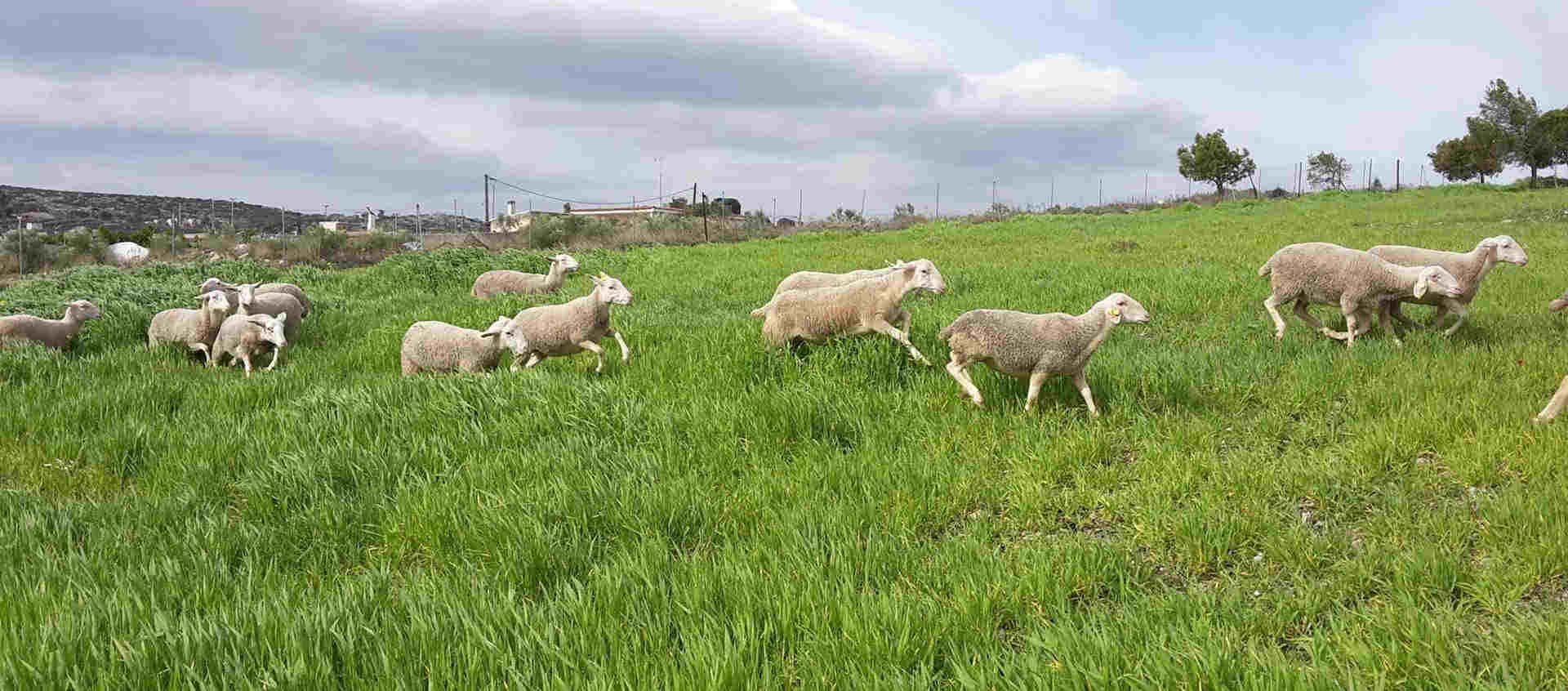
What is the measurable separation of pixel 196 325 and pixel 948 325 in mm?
8548

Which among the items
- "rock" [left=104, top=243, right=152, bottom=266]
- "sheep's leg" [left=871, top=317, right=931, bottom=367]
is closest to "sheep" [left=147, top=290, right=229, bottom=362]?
"sheep's leg" [left=871, top=317, right=931, bottom=367]

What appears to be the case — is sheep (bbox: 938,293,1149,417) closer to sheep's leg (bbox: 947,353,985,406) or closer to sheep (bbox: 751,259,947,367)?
sheep's leg (bbox: 947,353,985,406)

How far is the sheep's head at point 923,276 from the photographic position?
622 centimetres

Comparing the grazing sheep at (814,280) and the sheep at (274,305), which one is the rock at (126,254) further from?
the grazing sheep at (814,280)

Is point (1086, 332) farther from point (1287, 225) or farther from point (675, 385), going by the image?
point (1287, 225)

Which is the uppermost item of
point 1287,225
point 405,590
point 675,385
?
point 1287,225

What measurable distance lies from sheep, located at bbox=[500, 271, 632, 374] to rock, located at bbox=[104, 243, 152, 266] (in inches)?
1071

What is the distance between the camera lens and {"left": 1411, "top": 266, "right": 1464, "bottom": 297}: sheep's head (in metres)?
6.46

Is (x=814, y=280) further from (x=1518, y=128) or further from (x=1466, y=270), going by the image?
(x=1518, y=128)

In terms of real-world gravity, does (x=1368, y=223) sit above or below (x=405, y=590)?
above

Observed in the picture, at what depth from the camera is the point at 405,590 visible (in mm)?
3195

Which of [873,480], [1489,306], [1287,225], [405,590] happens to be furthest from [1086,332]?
[1287,225]

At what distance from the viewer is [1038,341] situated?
509cm

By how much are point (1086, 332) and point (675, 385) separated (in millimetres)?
2994
